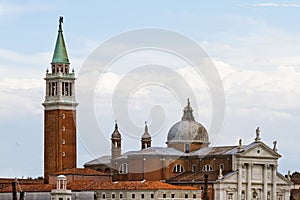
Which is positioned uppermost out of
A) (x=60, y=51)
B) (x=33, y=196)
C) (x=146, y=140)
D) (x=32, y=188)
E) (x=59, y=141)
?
(x=60, y=51)

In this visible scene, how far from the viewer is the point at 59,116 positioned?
317 feet

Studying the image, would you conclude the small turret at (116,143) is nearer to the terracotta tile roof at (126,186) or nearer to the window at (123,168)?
the window at (123,168)

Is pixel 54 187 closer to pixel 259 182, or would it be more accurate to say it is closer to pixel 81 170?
pixel 81 170

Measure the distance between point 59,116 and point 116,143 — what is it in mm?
12115

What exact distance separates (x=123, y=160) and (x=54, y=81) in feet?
32.6

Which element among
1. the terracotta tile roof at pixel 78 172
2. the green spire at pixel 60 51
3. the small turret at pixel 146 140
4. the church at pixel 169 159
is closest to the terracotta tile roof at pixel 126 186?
the terracotta tile roof at pixel 78 172

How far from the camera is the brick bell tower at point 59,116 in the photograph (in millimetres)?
96250

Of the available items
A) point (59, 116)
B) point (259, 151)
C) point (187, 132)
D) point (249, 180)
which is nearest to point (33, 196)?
point (59, 116)

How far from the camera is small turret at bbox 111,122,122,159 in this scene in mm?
104875

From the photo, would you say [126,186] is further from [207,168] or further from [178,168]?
[207,168]

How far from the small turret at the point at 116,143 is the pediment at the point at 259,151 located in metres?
15.2

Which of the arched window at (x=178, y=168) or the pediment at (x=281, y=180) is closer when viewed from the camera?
the pediment at (x=281, y=180)

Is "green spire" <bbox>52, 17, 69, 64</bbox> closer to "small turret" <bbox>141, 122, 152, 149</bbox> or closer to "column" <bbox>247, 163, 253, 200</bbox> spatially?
"small turret" <bbox>141, 122, 152, 149</bbox>

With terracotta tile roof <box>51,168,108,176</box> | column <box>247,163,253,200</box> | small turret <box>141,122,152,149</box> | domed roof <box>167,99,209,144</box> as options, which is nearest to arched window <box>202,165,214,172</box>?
column <box>247,163,253,200</box>
